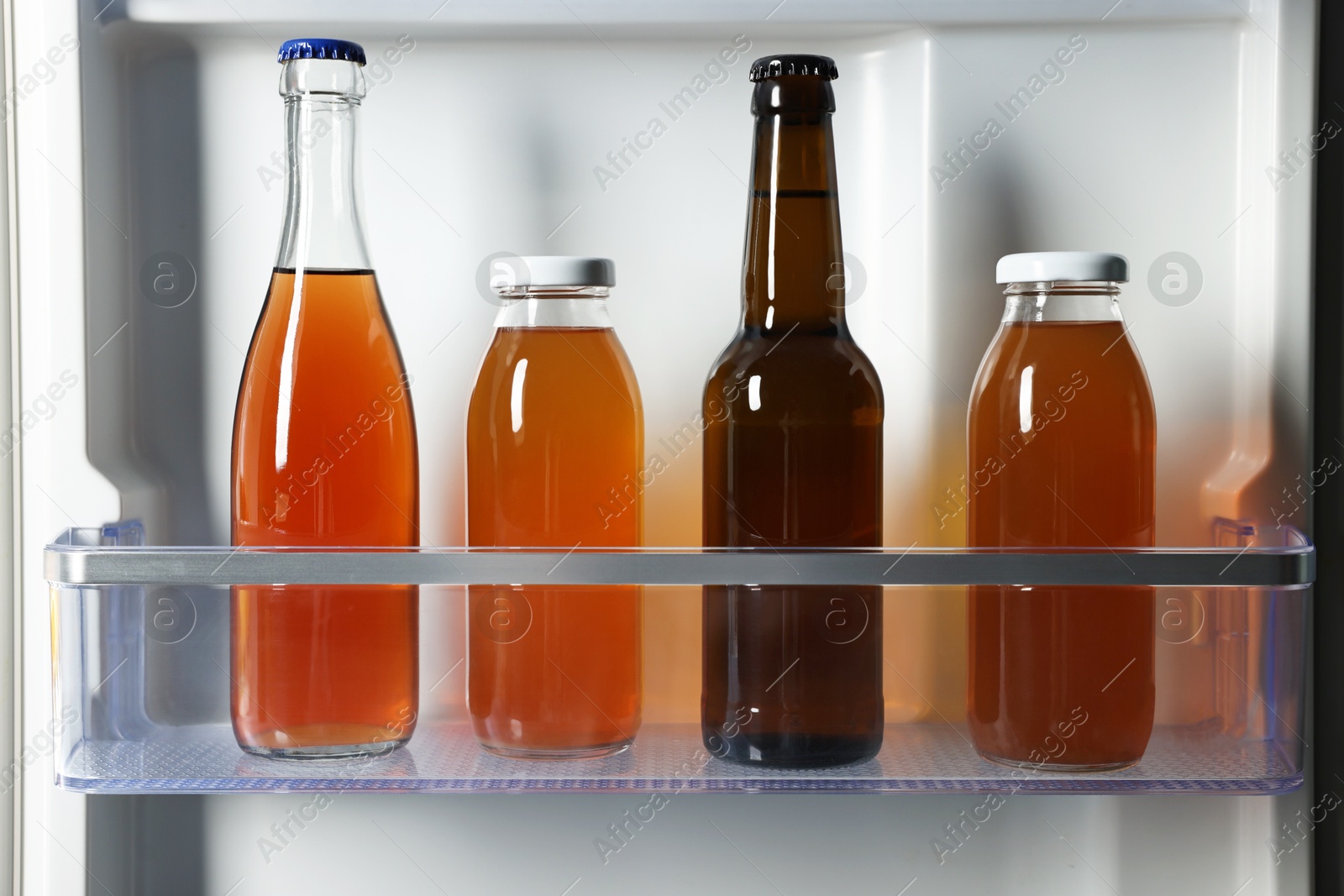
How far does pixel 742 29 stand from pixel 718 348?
19 cm

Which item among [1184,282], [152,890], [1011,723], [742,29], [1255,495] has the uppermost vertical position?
[742,29]

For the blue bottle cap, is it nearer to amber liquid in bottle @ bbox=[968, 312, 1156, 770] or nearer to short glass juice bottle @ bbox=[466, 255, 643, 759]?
short glass juice bottle @ bbox=[466, 255, 643, 759]

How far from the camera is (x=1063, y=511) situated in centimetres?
55

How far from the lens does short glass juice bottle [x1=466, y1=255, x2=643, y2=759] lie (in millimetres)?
547

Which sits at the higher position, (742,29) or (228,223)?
(742,29)

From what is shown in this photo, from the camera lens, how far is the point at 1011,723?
549mm

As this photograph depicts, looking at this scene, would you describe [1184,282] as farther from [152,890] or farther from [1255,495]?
[152,890]

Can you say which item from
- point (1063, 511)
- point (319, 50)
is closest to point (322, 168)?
point (319, 50)

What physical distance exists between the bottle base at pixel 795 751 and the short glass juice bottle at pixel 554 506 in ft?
0.20

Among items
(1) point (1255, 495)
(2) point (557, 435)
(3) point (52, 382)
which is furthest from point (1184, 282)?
(3) point (52, 382)

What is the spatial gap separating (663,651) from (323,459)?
21 cm

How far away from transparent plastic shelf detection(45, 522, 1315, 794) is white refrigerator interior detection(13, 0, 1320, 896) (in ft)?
0.29

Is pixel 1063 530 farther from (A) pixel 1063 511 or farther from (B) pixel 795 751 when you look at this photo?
(B) pixel 795 751

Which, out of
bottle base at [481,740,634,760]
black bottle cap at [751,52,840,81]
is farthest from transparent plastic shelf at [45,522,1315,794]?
black bottle cap at [751,52,840,81]
